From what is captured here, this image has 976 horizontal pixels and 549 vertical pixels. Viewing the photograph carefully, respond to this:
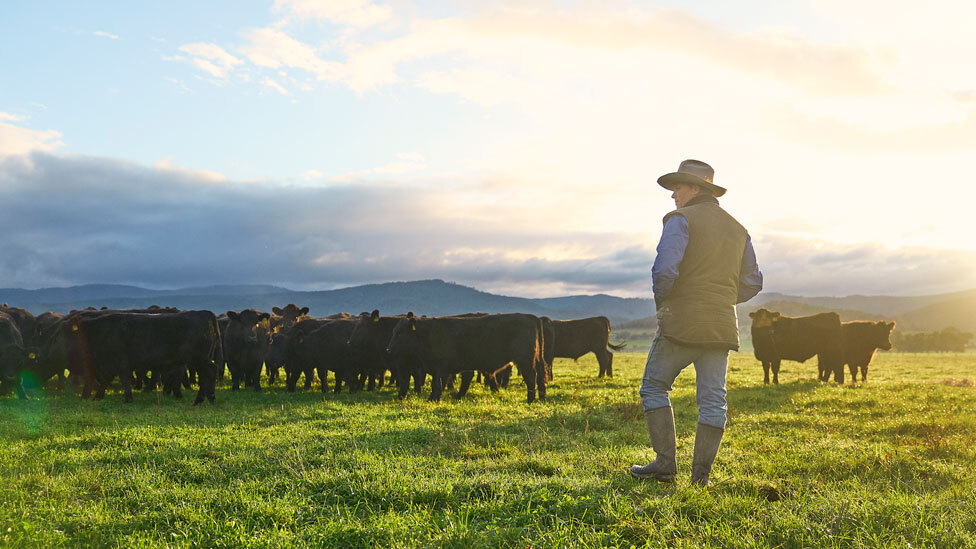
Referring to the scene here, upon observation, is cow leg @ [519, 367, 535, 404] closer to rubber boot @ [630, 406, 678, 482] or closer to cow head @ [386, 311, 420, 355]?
cow head @ [386, 311, 420, 355]

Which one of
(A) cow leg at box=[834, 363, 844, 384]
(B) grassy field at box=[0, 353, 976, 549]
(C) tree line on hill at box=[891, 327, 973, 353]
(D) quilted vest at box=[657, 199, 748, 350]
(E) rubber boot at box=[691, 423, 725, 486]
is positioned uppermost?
(D) quilted vest at box=[657, 199, 748, 350]

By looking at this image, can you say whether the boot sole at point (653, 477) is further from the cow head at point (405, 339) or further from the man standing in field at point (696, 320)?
the cow head at point (405, 339)

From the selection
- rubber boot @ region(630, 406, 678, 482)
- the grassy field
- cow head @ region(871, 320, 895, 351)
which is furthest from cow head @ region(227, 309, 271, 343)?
cow head @ region(871, 320, 895, 351)

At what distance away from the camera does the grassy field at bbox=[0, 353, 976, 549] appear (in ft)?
14.6

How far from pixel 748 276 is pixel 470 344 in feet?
31.7

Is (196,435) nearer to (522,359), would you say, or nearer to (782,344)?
(522,359)

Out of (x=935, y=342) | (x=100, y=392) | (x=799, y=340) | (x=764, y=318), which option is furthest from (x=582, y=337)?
(x=935, y=342)

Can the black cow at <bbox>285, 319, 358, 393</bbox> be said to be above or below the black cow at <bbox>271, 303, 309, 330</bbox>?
below

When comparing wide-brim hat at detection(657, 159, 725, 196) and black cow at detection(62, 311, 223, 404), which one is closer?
wide-brim hat at detection(657, 159, 725, 196)

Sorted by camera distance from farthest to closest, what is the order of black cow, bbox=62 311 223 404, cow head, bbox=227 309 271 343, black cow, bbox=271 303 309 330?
black cow, bbox=271 303 309 330, cow head, bbox=227 309 271 343, black cow, bbox=62 311 223 404

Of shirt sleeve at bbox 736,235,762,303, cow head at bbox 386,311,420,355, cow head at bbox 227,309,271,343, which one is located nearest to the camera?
shirt sleeve at bbox 736,235,762,303

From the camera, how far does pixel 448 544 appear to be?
4211mm

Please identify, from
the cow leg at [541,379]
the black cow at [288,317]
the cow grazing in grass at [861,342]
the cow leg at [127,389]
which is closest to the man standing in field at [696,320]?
the cow leg at [541,379]

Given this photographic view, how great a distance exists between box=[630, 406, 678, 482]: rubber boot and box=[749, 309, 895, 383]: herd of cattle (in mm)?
16693
